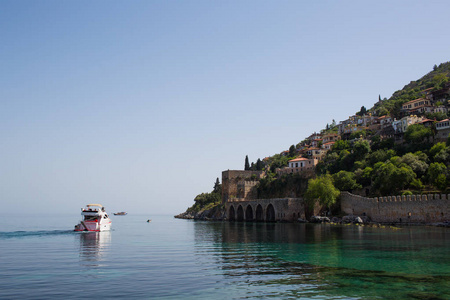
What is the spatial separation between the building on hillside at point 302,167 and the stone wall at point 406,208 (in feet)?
73.6

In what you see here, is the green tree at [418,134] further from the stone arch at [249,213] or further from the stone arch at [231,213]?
the stone arch at [231,213]


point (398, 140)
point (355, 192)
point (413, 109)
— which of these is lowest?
point (355, 192)

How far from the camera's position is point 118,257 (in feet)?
71.7

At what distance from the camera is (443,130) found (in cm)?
6400

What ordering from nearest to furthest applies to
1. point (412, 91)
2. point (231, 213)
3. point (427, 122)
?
point (427, 122), point (231, 213), point (412, 91)

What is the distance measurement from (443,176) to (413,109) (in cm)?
4438

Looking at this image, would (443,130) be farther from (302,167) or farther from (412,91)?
(412,91)

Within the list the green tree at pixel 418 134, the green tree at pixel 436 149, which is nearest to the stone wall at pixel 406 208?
the green tree at pixel 436 149

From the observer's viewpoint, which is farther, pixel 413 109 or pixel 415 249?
pixel 413 109

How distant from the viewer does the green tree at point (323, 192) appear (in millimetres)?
54312

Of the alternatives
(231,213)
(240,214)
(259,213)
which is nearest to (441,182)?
(259,213)

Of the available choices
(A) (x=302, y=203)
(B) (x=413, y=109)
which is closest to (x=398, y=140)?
(B) (x=413, y=109)

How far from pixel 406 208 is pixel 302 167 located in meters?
34.7

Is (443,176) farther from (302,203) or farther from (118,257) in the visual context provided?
(118,257)
